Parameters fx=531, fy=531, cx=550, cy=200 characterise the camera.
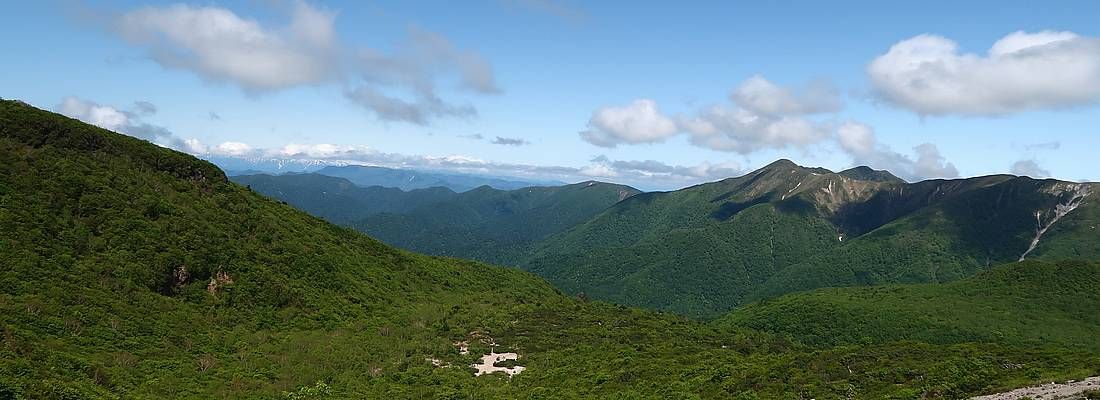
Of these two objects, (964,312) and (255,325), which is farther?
(964,312)

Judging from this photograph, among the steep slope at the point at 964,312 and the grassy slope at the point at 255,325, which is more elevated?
the grassy slope at the point at 255,325

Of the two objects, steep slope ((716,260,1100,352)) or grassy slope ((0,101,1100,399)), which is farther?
steep slope ((716,260,1100,352))

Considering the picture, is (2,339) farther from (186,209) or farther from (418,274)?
(418,274)

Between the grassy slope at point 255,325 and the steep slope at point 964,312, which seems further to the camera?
the steep slope at point 964,312

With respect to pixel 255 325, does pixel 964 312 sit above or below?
below

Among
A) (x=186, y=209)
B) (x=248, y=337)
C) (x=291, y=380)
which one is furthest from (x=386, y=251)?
(x=291, y=380)
